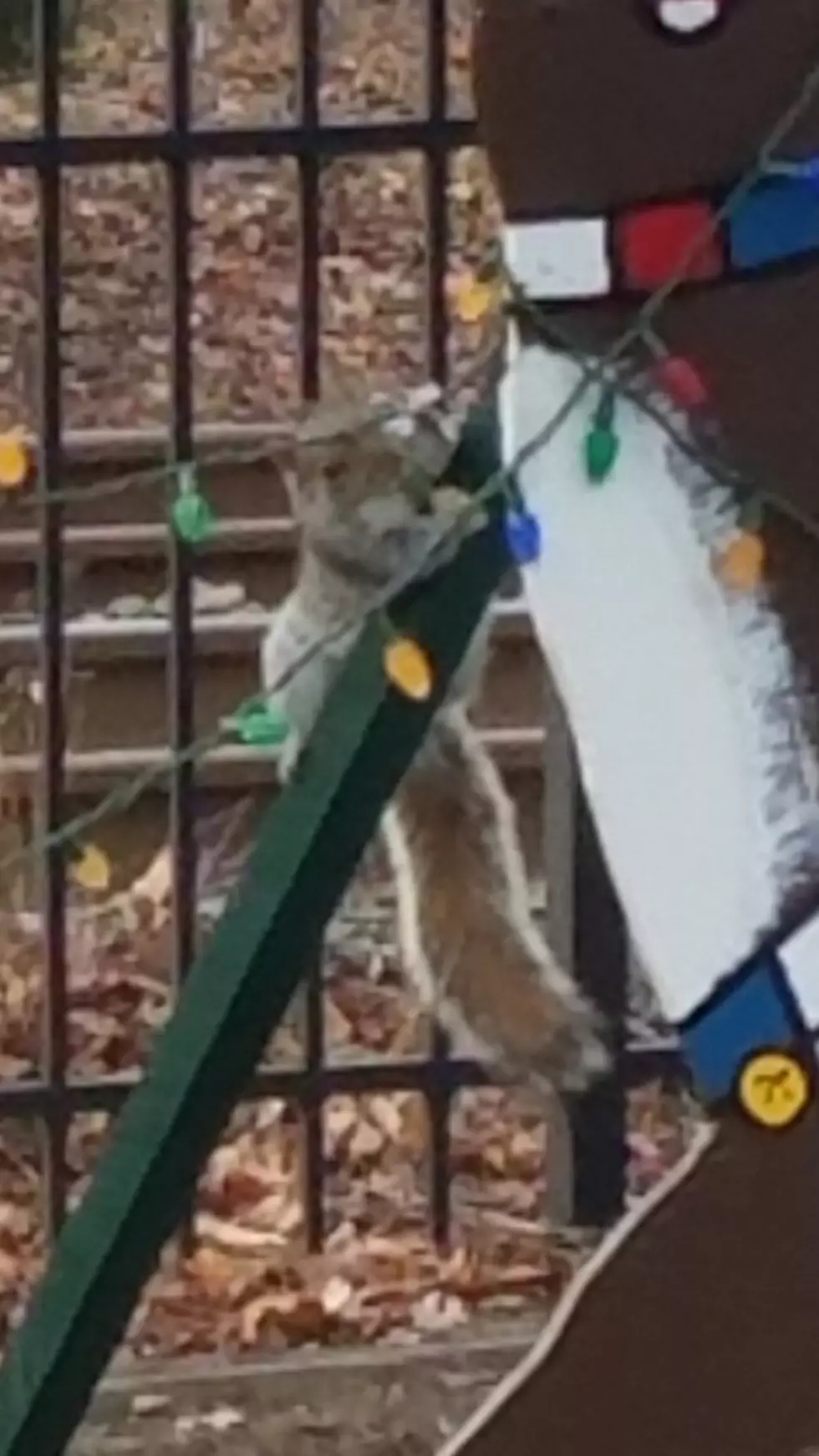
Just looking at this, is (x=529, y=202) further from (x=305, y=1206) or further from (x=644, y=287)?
(x=305, y=1206)

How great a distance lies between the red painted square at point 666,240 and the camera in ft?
6.39

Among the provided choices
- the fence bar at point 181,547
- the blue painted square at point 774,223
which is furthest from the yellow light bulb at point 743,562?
the fence bar at point 181,547

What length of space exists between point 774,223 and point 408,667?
1.08ft

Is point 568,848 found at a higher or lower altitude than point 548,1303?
higher

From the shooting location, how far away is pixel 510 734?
4.46 metres

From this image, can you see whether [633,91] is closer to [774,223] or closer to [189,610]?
[774,223]

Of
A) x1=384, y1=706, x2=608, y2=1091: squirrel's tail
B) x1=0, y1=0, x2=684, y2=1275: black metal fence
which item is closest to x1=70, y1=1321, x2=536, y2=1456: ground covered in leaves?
x1=0, y1=0, x2=684, y2=1275: black metal fence

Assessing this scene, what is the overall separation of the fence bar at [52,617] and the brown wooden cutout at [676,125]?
58.3 inches

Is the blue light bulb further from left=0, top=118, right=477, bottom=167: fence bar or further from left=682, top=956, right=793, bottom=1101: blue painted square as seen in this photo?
left=0, top=118, right=477, bottom=167: fence bar

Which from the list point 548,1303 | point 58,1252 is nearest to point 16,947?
point 548,1303

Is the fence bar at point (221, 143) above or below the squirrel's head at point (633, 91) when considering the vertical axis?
below

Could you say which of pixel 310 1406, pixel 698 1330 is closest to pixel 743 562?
pixel 698 1330

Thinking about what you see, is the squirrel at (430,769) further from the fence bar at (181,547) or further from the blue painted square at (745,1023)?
the fence bar at (181,547)

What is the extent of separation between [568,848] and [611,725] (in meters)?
1.69
